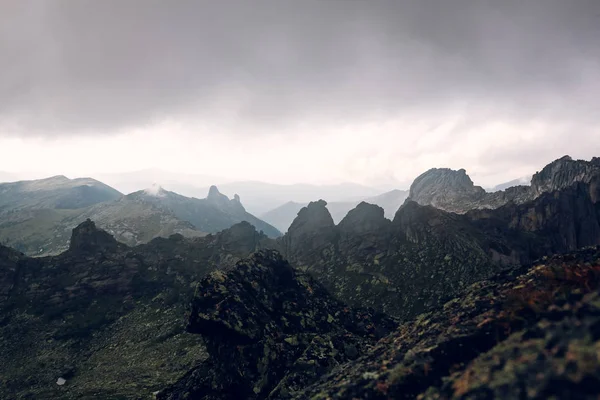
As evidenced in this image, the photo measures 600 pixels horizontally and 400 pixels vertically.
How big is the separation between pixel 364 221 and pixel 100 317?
224ft

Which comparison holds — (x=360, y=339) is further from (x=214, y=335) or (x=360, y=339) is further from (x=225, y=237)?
(x=225, y=237)

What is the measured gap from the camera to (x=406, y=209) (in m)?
85.8

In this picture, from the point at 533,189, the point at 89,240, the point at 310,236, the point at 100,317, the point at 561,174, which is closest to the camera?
the point at 100,317

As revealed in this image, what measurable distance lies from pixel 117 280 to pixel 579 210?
120m

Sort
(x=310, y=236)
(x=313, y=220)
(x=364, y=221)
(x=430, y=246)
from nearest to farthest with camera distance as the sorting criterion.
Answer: (x=430, y=246)
(x=364, y=221)
(x=310, y=236)
(x=313, y=220)

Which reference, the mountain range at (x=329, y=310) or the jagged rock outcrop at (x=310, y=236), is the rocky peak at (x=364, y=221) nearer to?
the mountain range at (x=329, y=310)

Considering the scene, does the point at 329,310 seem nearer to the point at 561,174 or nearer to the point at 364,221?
the point at 364,221

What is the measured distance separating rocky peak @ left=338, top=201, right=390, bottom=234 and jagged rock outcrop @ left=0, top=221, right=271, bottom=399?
107ft

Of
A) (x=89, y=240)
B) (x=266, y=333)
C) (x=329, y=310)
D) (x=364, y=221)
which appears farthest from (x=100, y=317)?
(x=364, y=221)

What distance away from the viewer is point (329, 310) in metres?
28.4

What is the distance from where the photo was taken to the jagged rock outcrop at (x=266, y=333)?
19.5 meters

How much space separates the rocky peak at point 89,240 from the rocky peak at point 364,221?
64421 mm

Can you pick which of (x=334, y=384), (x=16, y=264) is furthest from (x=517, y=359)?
(x=16, y=264)

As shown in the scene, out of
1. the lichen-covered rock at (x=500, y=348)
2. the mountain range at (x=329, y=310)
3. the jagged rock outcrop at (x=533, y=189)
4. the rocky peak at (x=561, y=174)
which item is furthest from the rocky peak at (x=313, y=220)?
the lichen-covered rock at (x=500, y=348)
